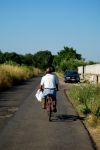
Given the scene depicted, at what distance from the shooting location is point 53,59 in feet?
539

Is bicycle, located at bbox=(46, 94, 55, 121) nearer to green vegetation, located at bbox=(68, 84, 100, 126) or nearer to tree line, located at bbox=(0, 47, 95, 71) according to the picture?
green vegetation, located at bbox=(68, 84, 100, 126)

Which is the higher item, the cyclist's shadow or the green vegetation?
the green vegetation

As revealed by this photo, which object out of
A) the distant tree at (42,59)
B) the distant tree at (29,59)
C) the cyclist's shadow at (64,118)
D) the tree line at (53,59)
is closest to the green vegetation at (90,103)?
the cyclist's shadow at (64,118)

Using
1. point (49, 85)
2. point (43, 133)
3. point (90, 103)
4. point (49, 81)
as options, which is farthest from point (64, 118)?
point (43, 133)

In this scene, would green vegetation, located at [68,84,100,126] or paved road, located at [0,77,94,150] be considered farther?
green vegetation, located at [68,84,100,126]

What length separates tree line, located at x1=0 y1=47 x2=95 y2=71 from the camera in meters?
91.2

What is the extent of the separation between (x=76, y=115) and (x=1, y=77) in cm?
1932

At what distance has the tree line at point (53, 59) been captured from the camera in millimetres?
91250

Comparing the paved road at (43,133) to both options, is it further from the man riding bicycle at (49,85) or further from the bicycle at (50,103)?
the man riding bicycle at (49,85)

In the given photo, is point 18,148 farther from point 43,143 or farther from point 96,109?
point 96,109

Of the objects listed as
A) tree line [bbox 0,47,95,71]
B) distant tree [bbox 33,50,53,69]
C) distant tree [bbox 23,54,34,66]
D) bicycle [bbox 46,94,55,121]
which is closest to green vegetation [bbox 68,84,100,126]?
bicycle [bbox 46,94,55,121]

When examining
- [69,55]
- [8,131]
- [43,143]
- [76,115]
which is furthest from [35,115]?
[69,55]

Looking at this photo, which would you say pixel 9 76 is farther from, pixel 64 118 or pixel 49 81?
pixel 49 81

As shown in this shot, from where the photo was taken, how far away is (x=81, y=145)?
33.6 feet
